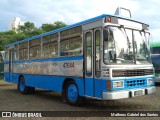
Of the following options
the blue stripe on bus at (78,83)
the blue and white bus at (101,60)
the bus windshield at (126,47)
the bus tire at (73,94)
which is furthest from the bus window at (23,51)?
the bus windshield at (126,47)

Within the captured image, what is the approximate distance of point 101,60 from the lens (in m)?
8.51

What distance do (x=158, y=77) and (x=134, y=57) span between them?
9.11 metres

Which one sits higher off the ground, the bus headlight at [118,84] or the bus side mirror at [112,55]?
the bus side mirror at [112,55]

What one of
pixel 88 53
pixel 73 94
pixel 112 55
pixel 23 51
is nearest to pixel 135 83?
pixel 112 55

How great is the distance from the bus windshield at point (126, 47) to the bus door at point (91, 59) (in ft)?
1.45

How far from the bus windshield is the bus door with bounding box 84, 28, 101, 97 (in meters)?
0.44

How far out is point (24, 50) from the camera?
14805 mm

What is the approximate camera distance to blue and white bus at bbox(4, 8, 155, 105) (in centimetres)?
842

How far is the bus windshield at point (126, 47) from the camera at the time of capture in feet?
27.7

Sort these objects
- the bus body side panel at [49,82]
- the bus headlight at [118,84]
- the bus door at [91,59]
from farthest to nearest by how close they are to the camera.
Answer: the bus body side panel at [49,82], the bus door at [91,59], the bus headlight at [118,84]

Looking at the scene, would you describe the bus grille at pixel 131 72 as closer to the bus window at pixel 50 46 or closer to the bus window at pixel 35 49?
the bus window at pixel 50 46

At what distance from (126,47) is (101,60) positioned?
980 millimetres

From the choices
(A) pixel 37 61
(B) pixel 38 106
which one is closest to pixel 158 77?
(A) pixel 37 61

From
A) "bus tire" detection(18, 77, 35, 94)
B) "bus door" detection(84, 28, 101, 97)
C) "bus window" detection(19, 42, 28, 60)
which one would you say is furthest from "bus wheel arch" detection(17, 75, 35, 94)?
"bus door" detection(84, 28, 101, 97)
